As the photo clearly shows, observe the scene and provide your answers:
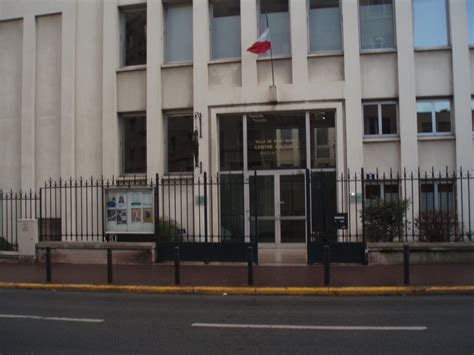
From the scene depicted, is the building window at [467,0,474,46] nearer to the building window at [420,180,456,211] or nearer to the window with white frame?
the window with white frame

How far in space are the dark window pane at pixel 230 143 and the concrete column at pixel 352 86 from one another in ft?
11.4

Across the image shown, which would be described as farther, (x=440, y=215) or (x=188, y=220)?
(x=188, y=220)

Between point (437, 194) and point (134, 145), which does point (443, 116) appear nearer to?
point (437, 194)

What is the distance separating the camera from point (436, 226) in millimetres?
13039

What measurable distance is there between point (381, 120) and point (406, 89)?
46.7 inches

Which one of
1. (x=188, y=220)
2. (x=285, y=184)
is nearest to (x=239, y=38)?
(x=285, y=184)

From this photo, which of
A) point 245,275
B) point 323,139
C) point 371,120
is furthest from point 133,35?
point 245,275

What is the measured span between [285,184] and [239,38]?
5.07 metres

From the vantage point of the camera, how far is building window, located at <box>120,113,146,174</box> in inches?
660

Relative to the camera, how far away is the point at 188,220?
15.6 meters

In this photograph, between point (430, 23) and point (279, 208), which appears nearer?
point (430, 23)

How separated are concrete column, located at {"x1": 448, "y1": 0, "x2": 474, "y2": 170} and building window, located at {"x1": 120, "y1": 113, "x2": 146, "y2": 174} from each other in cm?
1004

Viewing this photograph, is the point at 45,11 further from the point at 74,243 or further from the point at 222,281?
the point at 222,281

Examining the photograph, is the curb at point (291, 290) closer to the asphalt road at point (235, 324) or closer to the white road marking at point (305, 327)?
the asphalt road at point (235, 324)
